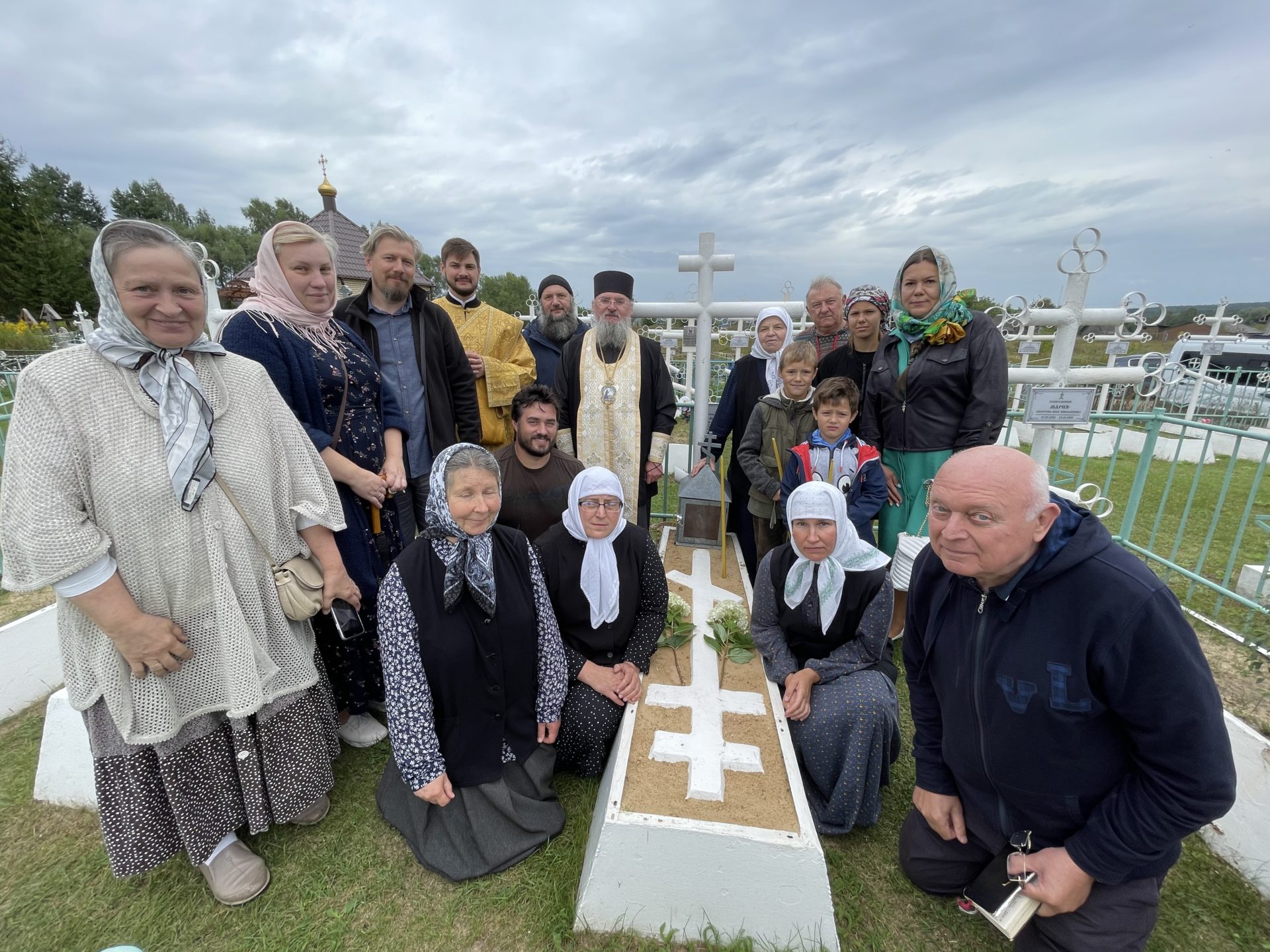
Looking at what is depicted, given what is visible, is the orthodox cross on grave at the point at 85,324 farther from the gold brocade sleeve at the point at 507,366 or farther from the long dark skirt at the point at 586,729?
the long dark skirt at the point at 586,729

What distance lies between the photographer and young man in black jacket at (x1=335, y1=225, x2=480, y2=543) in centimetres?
286

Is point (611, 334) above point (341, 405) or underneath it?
above

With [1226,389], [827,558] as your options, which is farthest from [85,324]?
[1226,389]

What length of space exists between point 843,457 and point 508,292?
63207 mm

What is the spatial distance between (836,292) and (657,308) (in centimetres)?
134

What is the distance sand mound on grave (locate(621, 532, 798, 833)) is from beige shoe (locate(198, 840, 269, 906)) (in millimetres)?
1557

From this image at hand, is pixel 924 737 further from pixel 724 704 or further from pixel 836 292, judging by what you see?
pixel 836 292

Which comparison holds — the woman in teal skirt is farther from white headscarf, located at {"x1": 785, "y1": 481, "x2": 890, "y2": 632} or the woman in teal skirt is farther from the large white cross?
the large white cross

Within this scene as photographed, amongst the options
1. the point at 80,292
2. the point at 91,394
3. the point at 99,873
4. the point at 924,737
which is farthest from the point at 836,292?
the point at 80,292

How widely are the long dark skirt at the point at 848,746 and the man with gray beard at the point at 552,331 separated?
300 centimetres

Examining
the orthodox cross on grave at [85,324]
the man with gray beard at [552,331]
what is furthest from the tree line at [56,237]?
the man with gray beard at [552,331]

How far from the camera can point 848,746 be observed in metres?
2.34

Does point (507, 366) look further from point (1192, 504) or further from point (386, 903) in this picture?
point (1192, 504)

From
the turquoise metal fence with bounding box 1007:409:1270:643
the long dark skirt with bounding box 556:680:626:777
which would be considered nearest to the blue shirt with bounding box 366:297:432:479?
the long dark skirt with bounding box 556:680:626:777
